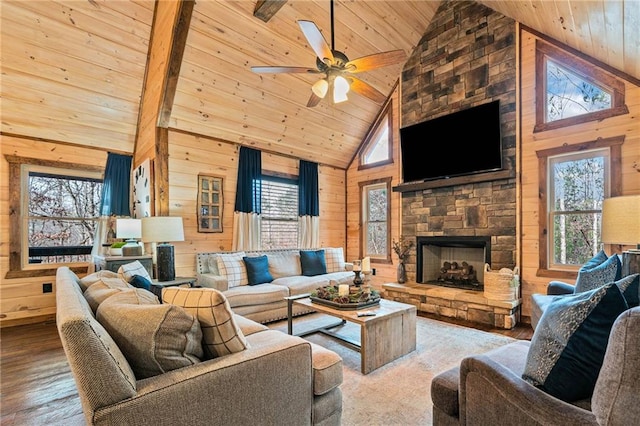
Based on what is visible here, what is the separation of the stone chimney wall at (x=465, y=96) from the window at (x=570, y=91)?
0.32 meters

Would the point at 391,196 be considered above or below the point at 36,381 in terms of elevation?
above

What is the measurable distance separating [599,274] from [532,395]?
1686 millimetres

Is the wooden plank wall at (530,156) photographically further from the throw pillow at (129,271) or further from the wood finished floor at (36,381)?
the throw pillow at (129,271)

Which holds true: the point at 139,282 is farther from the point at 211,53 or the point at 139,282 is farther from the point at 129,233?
the point at 211,53

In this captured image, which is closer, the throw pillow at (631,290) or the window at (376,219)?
the throw pillow at (631,290)

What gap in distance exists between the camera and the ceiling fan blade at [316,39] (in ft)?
7.94

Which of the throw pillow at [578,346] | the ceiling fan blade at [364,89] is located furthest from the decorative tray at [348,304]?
the ceiling fan blade at [364,89]

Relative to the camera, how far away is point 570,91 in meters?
3.89

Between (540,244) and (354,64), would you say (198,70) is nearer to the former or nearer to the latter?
(354,64)

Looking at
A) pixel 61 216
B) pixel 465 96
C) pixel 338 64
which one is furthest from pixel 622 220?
pixel 61 216

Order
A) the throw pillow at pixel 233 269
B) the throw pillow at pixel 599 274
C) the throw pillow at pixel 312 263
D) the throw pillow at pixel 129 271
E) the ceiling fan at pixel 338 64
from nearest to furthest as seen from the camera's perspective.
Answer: the throw pillow at pixel 599 274 → the throw pillow at pixel 129 271 → the ceiling fan at pixel 338 64 → the throw pillow at pixel 233 269 → the throw pillow at pixel 312 263

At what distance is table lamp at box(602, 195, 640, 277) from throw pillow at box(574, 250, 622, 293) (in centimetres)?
19

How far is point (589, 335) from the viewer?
1141 millimetres

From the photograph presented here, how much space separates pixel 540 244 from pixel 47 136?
6.66 m
